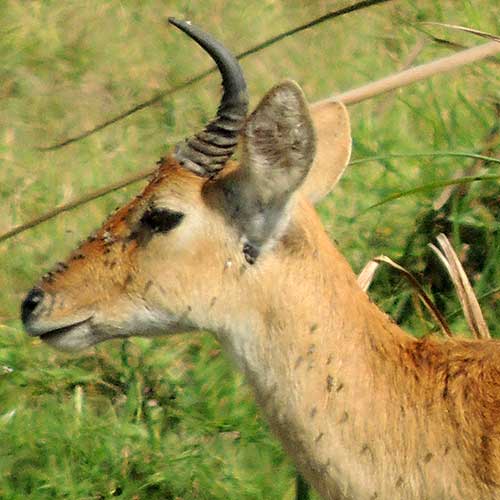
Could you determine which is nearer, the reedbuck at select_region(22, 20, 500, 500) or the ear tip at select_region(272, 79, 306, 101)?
the ear tip at select_region(272, 79, 306, 101)

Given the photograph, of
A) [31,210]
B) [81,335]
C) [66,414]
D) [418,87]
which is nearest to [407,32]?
[418,87]

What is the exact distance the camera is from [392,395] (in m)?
3.69

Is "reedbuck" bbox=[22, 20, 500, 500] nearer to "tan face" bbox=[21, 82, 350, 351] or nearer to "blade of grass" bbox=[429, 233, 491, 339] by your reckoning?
"tan face" bbox=[21, 82, 350, 351]

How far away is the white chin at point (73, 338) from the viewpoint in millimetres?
4008

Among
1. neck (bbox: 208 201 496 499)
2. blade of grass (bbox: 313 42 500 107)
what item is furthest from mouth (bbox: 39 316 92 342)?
blade of grass (bbox: 313 42 500 107)

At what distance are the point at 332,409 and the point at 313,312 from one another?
26 centimetres

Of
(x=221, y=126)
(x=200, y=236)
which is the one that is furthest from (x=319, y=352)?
(x=221, y=126)

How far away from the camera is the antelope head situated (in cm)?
367

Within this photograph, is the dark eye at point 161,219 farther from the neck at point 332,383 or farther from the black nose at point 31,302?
the black nose at point 31,302

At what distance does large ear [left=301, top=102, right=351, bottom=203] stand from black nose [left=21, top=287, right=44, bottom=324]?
827mm

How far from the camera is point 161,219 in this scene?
12.6 feet

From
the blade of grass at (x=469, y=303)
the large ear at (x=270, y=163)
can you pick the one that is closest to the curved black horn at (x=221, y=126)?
the large ear at (x=270, y=163)

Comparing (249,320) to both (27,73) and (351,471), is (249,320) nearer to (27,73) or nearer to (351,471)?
(351,471)

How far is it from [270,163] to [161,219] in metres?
0.37
